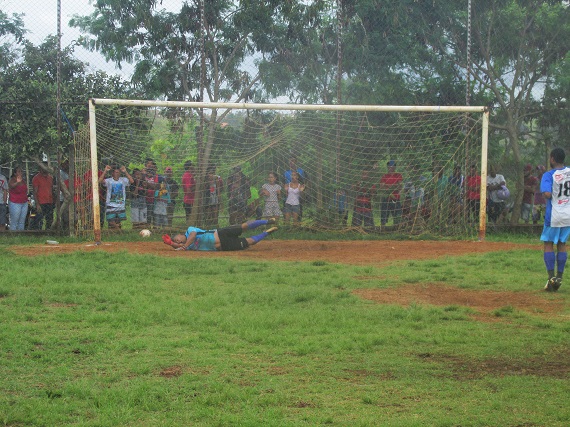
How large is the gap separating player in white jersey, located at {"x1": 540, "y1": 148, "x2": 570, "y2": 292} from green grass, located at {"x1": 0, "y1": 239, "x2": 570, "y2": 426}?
0.33m

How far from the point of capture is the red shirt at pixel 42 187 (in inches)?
632

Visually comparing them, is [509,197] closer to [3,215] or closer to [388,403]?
[3,215]

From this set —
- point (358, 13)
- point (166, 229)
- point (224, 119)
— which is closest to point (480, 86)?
point (358, 13)

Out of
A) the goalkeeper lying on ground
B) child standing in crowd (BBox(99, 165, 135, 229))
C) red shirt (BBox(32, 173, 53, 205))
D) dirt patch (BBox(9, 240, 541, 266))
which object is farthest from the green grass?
red shirt (BBox(32, 173, 53, 205))

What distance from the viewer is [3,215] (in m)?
16.2

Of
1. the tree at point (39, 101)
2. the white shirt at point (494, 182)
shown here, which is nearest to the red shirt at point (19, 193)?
the tree at point (39, 101)

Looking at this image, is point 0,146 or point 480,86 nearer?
point 0,146

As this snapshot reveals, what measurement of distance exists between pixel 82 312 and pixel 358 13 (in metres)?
11.7

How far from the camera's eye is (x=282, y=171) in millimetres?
16422

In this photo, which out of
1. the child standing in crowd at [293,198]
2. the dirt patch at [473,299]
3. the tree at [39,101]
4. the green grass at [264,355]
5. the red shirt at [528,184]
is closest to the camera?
the green grass at [264,355]

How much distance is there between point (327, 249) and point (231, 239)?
176cm

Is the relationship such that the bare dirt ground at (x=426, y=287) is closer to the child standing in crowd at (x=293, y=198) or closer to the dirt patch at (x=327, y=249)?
the dirt patch at (x=327, y=249)

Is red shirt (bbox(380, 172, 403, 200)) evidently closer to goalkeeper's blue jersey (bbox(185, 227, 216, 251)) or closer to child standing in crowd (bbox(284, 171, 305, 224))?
child standing in crowd (bbox(284, 171, 305, 224))

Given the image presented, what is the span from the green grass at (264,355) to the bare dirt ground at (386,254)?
1.09ft
